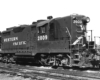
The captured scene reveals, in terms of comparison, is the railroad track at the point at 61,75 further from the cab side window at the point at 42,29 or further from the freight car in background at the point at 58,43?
the cab side window at the point at 42,29

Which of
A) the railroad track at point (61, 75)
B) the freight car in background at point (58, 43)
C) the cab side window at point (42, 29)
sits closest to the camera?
the railroad track at point (61, 75)

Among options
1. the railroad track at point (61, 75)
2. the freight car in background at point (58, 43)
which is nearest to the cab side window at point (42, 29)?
the freight car in background at point (58, 43)

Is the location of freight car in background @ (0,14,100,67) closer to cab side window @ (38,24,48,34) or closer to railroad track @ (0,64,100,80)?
cab side window @ (38,24,48,34)

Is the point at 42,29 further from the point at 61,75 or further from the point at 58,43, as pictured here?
the point at 61,75

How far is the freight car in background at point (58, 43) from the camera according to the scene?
1160 centimetres

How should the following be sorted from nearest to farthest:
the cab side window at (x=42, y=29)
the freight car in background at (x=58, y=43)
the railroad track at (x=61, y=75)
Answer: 1. the railroad track at (x=61, y=75)
2. the freight car in background at (x=58, y=43)
3. the cab side window at (x=42, y=29)

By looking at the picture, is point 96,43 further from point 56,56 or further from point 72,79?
point 72,79

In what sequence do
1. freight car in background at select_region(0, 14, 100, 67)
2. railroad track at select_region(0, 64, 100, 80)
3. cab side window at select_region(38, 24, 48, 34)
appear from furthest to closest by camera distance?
cab side window at select_region(38, 24, 48, 34) → freight car in background at select_region(0, 14, 100, 67) → railroad track at select_region(0, 64, 100, 80)

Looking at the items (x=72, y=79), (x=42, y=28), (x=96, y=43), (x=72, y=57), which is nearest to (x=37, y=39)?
(x=42, y=28)

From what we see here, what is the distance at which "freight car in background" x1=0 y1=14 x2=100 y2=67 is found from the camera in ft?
38.1

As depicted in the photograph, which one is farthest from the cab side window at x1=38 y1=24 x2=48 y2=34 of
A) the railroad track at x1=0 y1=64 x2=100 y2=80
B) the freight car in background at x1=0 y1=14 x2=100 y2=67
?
the railroad track at x1=0 y1=64 x2=100 y2=80

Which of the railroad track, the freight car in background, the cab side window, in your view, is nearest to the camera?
the railroad track

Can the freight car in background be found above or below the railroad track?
above

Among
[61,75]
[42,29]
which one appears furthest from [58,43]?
[61,75]
